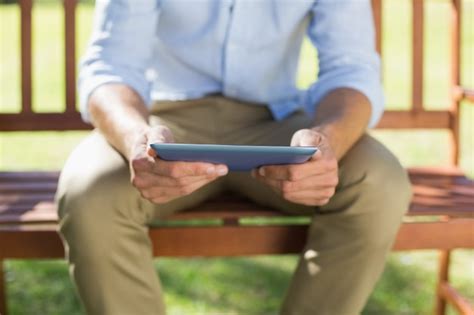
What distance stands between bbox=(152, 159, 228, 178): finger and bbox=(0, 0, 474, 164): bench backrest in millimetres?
1226

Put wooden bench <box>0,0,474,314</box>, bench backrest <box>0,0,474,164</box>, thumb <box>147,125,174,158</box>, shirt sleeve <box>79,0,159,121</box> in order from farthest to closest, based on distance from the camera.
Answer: bench backrest <box>0,0,474,164</box>
shirt sleeve <box>79,0,159,121</box>
wooden bench <box>0,0,474,314</box>
thumb <box>147,125,174,158</box>

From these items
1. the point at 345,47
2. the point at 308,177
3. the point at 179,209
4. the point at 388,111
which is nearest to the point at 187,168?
the point at 308,177

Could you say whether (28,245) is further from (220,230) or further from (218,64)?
(218,64)

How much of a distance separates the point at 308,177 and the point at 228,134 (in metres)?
0.68

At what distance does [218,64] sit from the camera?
279 centimetres

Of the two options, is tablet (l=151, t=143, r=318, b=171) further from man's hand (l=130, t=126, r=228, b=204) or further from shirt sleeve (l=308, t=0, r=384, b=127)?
shirt sleeve (l=308, t=0, r=384, b=127)

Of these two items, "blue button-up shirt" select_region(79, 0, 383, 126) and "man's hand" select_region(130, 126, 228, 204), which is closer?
"man's hand" select_region(130, 126, 228, 204)

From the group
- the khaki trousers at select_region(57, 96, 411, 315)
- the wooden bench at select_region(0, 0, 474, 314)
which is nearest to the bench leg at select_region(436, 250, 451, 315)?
the wooden bench at select_region(0, 0, 474, 314)

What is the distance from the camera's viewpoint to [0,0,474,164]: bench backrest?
10.5 ft

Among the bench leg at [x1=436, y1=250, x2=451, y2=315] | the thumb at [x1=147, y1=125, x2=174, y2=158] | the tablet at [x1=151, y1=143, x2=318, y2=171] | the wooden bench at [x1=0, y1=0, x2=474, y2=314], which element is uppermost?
the tablet at [x1=151, y1=143, x2=318, y2=171]

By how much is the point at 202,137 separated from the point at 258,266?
1534 millimetres

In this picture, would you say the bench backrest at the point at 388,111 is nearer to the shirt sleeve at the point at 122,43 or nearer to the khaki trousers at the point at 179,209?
the shirt sleeve at the point at 122,43

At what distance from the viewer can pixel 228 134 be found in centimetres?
276

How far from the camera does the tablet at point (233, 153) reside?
1.89m
